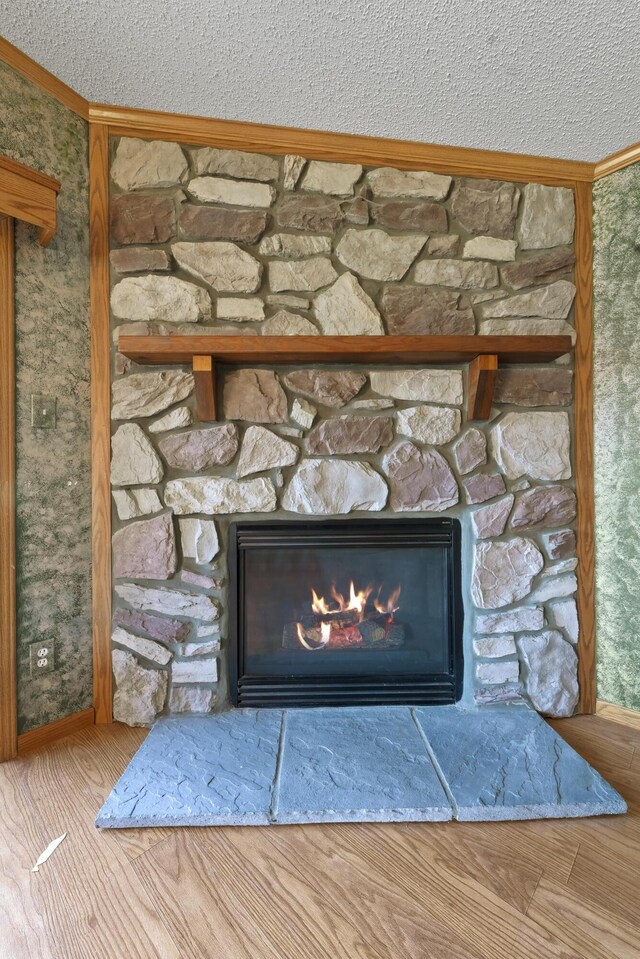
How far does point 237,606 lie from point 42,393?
98 cm

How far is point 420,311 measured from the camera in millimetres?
1660

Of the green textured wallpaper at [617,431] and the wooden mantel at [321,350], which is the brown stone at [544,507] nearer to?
the green textured wallpaper at [617,431]

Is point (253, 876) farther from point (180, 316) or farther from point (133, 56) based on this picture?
point (133, 56)

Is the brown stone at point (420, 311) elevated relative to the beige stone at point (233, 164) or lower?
lower

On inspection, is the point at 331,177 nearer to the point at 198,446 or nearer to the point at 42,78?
the point at 42,78

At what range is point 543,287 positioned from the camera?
172 cm

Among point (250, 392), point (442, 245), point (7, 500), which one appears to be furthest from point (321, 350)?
point (7, 500)

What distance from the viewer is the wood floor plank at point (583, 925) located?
89 centimetres

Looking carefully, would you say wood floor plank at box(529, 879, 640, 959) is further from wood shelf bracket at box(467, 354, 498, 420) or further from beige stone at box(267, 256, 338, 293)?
beige stone at box(267, 256, 338, 293)

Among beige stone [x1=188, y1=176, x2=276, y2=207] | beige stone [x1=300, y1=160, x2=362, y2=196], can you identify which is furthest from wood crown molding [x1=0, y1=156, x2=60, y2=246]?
beige stone [x1=300, y1=160, x2=362, y2=196]

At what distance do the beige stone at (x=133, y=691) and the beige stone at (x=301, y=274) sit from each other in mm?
1420

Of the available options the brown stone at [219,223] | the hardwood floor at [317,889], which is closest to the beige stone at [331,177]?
the brown stone at [219,223]

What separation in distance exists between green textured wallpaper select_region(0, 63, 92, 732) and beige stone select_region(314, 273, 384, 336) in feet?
2.71

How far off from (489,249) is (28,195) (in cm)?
152
